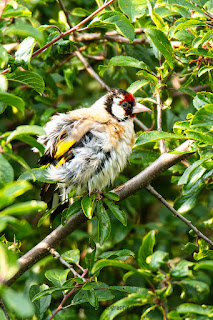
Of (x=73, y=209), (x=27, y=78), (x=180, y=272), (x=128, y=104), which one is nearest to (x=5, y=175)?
(x=180, y=272)

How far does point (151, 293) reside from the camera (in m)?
1.60

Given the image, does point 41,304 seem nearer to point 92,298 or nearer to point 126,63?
point 92,298

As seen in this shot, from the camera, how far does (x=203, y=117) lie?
6.91 feet

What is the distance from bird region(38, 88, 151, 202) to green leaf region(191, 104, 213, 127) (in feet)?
2.81

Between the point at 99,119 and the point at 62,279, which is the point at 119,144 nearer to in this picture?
the point at 99,119

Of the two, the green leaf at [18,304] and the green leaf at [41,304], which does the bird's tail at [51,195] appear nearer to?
the green leaf at [41,304]

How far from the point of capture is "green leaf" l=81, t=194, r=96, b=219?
2365 millimetres

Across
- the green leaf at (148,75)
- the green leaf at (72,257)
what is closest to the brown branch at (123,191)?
the green leaf at (72,257)

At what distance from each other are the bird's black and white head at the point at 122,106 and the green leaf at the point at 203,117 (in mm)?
1092

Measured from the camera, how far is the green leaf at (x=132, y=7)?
248 centimetres

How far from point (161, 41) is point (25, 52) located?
689 millimetres

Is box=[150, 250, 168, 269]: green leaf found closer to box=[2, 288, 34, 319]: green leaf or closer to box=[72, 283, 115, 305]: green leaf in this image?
box=[2, 288, 34, 319]: green leaf

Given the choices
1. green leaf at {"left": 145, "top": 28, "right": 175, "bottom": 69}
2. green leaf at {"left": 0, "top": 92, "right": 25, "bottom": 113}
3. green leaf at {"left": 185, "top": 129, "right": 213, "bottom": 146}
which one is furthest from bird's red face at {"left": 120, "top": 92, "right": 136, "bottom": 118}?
green leaf at {"left": 0, "top": 92, "right": 25, "bottom": 113}

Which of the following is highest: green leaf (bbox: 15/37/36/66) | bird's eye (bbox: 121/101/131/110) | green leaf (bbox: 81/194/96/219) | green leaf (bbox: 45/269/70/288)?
green leaf (bbox: 15/37/36/66)
